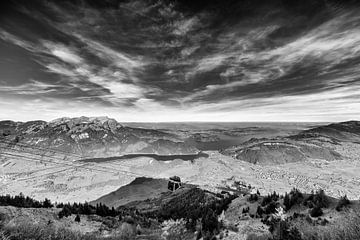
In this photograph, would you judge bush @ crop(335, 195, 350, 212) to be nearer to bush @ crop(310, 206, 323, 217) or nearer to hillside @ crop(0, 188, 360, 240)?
hillside @ crop(0, 188, 360, 240)

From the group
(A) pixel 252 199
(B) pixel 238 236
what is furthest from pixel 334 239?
(A) pixel 252 199

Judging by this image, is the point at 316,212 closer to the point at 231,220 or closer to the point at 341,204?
the point at 341,204

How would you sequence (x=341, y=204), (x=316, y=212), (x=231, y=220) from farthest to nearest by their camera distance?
(x=231, y=220)
(x=341, y=204)
(x=316, y=212)

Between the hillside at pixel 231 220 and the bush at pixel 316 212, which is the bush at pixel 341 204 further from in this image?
the bush at pixel 316 212

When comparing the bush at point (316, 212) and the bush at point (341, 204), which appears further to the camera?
the bush at point (316, 212)

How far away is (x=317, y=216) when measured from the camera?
63.2ft

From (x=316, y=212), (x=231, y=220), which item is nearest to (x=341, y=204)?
(x=316, y=212)

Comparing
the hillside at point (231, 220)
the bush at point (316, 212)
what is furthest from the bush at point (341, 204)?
the bush at point (316, 212)

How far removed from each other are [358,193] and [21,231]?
233696 millimetres

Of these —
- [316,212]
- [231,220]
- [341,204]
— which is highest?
[341,204]

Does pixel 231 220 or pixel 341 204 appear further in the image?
pixel 231 220

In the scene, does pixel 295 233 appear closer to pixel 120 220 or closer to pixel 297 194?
pixel 297 194

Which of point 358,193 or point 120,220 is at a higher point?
point 120,220

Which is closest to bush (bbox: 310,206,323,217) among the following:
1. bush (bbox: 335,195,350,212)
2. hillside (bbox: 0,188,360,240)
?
hillside (bbox: 0,188,360,240)
